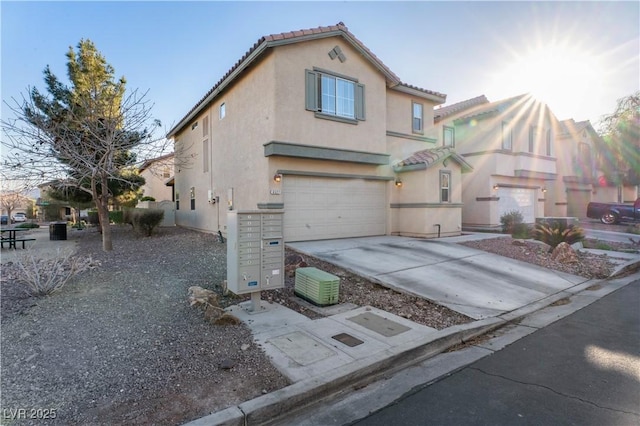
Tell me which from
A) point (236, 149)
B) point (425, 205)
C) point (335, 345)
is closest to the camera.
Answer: point (335, 345)

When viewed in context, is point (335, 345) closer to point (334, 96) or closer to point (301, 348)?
point (301, 348)

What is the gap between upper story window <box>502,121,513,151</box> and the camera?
1817 centimetres

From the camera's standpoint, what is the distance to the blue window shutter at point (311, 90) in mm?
11812

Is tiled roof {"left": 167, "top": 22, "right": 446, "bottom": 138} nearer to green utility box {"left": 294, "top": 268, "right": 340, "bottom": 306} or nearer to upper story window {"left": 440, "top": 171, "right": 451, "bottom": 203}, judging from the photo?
upper story window {"left": 440, "top": 171, "right": 451, "bottom": 203}

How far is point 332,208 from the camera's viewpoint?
13016 mm

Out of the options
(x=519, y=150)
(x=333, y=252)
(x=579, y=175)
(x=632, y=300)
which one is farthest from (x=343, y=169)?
(x=579, y=175)

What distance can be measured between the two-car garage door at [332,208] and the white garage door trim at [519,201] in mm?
7944

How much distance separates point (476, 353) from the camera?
4766 mm

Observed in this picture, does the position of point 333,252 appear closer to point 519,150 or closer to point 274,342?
point 274,342

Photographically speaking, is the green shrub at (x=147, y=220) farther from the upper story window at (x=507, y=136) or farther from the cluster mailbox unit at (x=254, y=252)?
the upper story window at (x=507, y=136)

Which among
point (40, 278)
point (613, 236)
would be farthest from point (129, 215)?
point (613, 236)

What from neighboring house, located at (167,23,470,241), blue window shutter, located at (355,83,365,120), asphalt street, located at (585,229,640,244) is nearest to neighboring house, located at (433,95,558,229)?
asphalt street, located at (585,229,640,244)

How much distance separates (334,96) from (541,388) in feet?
35.8

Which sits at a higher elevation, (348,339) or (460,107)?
(460,107)
